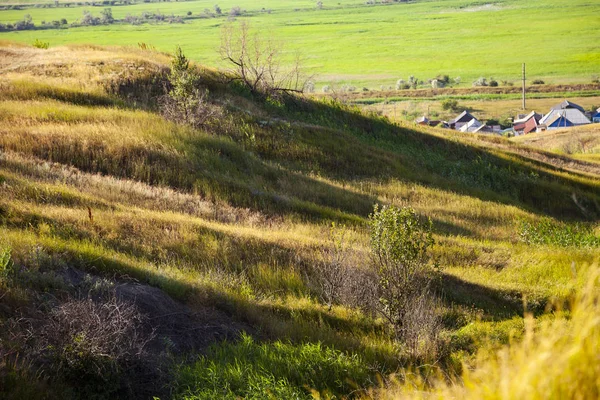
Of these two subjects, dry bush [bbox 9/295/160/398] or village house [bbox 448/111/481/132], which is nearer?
dry bush [bbox 9/295/160/398]

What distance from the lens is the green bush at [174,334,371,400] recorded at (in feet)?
18.1

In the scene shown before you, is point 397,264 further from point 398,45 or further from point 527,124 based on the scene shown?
point 398,45

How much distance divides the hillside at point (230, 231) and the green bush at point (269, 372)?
0.03 metres

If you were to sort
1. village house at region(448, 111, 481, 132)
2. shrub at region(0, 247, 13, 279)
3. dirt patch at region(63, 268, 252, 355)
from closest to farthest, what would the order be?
1. shrub at region(0, 247, 13, 279)
2. dirt patch at region(63, 268, 252, 355)
3. village house at region(448, 111, 481, 132)

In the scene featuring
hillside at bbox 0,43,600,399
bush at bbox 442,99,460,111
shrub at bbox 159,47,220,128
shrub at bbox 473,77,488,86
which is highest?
shrub at bbox 159,47,220,128

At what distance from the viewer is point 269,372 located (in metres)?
5.96

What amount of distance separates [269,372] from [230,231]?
6.10 meters

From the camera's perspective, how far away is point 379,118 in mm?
31109

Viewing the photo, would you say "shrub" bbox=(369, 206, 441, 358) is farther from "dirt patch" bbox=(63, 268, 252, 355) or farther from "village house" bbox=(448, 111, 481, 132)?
"village house" bbox=(448, 111, 481, 132)

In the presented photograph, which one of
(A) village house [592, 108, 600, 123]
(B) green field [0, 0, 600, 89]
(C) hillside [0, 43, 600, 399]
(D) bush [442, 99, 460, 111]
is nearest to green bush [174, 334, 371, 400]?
(C) hillside [0, 43, 600, 399]

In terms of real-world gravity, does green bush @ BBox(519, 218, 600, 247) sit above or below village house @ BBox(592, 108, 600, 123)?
above

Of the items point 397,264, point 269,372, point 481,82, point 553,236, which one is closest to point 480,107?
point 481,82

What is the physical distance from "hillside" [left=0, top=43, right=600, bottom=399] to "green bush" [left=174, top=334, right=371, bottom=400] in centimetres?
3

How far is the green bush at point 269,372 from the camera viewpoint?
217 inches
